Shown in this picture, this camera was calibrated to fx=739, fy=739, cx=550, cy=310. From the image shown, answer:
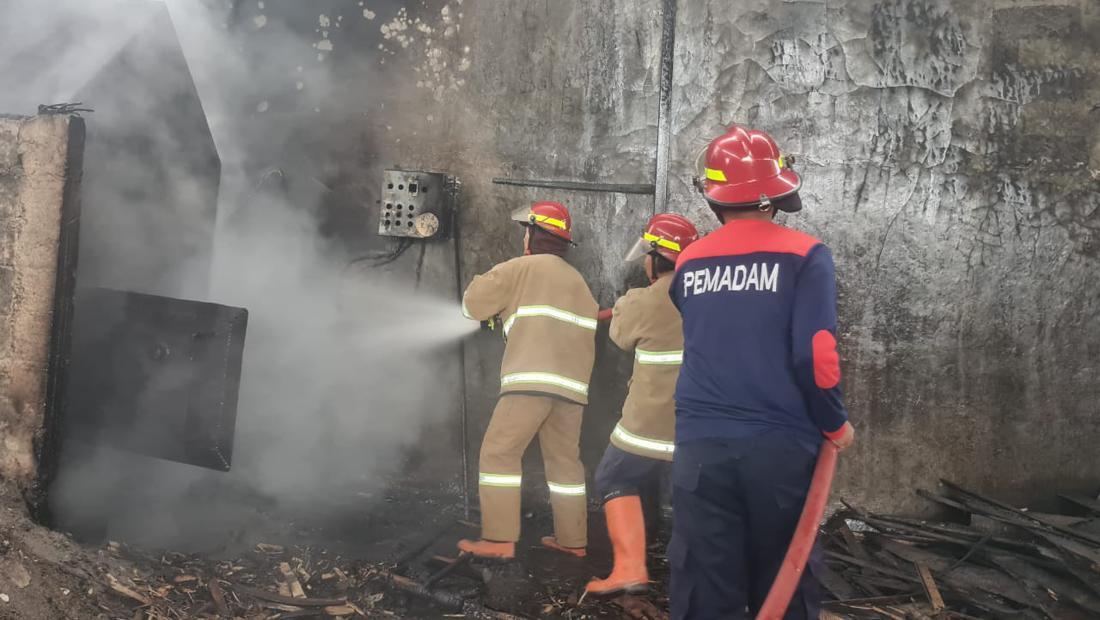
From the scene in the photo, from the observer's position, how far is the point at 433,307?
228 inches

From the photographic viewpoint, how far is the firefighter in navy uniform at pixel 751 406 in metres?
2.65

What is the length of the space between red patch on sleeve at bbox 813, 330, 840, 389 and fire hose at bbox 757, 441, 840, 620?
0.90 ft

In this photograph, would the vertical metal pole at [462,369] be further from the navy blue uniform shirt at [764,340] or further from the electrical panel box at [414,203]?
the navy blue uniform shirt at [764,340]

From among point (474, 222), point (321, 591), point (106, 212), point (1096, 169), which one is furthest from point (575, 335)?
point (1096, 169)

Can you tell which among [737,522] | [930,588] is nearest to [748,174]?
[737,522]

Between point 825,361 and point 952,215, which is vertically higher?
point 952,215

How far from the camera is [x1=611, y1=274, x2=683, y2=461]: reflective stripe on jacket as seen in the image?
176 inches

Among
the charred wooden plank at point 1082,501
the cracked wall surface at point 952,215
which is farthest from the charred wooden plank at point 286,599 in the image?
the charred wooden plank at point 1082,501

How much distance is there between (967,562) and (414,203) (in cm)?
431

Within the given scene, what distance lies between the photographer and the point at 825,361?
259 cm

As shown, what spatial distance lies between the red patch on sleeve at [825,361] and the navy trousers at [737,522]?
0.24 meters

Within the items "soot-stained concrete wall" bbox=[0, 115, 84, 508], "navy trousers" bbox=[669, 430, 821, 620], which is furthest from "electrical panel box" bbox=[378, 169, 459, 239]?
"navy trousers" bbox=[669, 430, 821, 620]

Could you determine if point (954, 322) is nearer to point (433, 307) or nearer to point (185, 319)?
point (433, 307)

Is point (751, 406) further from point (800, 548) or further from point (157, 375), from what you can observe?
point (157, 375)
